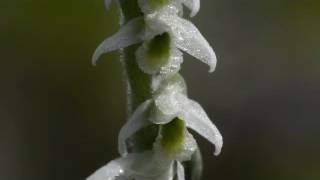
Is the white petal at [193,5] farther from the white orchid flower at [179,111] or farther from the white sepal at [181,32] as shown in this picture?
the white orchid flower at [179,111]

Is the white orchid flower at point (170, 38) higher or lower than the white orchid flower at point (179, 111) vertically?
higher

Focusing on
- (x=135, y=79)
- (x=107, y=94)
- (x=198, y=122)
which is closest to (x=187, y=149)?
(x=198, y=122)

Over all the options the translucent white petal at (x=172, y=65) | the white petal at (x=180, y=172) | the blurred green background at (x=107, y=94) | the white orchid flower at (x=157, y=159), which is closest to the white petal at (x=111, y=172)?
the white orchid flower at (x=157, y=159)

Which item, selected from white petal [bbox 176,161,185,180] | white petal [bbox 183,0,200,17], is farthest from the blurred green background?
white petal [bbox 183,0,200,17]

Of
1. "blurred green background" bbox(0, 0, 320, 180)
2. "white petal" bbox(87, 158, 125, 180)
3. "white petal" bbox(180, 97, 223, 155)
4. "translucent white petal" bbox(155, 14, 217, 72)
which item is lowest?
"blurred green background" bbox(0, 0, 320, 180)

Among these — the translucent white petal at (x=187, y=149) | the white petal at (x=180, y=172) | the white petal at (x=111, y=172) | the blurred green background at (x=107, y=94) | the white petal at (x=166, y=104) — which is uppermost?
the white petal at (x=166, y=104)

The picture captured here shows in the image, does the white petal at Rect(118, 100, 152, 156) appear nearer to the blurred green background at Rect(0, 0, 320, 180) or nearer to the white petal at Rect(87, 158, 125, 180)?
the white petal at Rect(87, 158, 125, 180)

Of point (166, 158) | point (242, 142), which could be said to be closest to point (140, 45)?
point (166, 158)
